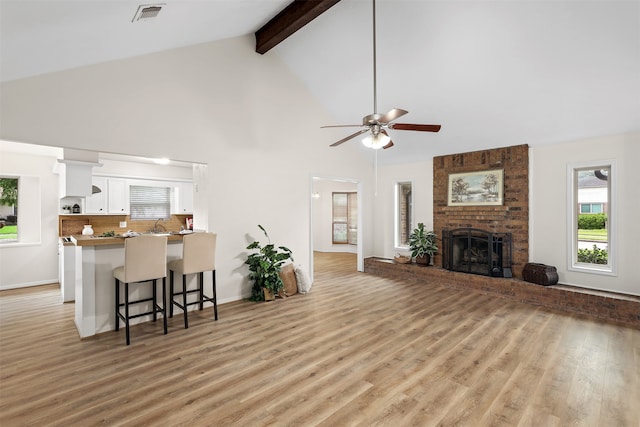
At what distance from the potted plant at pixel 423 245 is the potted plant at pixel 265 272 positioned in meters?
2.85

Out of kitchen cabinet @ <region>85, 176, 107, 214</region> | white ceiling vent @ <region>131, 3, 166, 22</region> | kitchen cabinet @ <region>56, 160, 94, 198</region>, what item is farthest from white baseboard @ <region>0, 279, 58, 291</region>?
white ceiling vent @ <region>131, 3, 166, 22</region>

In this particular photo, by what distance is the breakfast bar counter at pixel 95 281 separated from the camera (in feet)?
11.1

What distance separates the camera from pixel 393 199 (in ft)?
23.1

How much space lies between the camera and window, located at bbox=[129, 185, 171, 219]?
6484 millimetres

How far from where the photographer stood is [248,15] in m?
3.99

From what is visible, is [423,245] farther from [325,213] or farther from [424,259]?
[325,213]

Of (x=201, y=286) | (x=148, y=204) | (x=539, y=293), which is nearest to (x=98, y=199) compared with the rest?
(x=148, y=204)

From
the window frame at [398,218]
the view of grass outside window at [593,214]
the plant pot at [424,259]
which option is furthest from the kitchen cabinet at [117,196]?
the view of grass outside window at [593,214]

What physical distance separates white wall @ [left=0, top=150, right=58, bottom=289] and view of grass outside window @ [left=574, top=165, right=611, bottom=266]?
30.2ft

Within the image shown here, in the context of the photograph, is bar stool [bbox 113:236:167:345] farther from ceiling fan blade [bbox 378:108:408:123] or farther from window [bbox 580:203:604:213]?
window [bbox 580:203:604:213]

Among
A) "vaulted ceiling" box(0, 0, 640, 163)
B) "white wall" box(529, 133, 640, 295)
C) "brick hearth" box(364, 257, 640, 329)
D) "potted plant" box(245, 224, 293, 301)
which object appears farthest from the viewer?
"potted plant" box(245, 224, 293, 301)

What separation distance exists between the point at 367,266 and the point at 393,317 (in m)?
2.86

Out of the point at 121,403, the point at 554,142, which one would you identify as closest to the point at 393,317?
the point at 121,403

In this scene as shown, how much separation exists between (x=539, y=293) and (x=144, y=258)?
5.43 m
